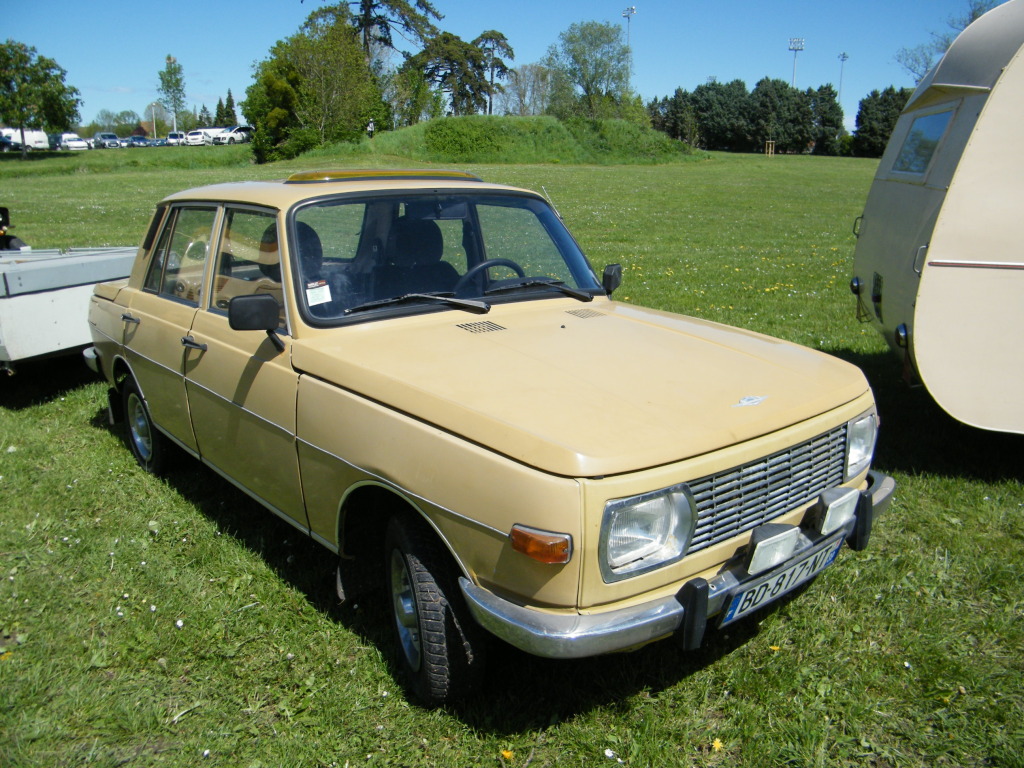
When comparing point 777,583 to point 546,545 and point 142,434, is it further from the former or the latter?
point 142,434

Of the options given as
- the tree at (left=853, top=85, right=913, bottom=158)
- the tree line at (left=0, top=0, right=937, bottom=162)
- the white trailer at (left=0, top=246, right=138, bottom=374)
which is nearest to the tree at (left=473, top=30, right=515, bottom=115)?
the tree line at (left=0, top=0, right=937, bottom=162)

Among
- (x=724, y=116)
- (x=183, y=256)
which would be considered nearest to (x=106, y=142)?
(x=724, y=116)

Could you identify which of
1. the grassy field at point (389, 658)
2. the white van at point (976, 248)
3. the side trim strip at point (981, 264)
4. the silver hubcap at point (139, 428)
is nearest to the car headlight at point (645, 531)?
the grassy field at point (389, 658)

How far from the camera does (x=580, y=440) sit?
7.88ft

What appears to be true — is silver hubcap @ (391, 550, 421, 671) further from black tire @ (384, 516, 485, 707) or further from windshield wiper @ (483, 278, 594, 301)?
windshield wiper @ (483, 278, 594, 301)

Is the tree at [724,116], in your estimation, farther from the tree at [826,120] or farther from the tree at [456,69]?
the tree at [456,69]

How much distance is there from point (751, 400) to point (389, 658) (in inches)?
70.7

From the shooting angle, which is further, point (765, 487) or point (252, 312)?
point (252, 312)

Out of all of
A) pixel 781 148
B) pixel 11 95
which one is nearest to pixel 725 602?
pixel 11 95

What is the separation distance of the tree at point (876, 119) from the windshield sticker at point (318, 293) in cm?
6712

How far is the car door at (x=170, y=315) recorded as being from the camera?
4.20 meters

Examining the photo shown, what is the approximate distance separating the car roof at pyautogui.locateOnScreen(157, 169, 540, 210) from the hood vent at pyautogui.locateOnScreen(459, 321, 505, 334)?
33.0 inches

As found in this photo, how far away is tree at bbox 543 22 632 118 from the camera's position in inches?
3142

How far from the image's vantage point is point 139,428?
5.22 meters
